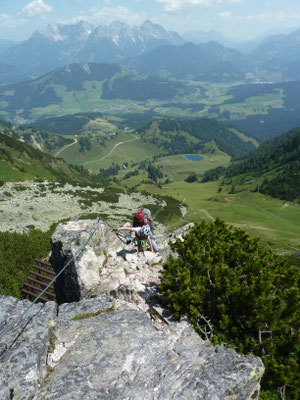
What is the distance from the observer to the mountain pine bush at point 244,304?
11.7 m

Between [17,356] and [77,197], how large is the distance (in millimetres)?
97953

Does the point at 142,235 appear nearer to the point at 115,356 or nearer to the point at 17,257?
the point at 115,356

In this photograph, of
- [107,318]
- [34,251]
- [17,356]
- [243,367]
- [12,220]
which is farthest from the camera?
[12,220]

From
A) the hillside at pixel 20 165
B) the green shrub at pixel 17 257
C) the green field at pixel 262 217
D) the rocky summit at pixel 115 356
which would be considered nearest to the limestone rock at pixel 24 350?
the rocky summit at pixel 115 356

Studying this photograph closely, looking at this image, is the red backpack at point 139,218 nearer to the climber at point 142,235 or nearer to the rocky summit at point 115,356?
the climber at point 142,235

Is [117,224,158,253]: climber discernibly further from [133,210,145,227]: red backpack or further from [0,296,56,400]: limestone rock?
[0,296,56,400]: limestone rock

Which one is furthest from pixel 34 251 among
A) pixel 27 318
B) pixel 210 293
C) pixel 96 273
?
pixel 210 293

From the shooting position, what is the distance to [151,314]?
16.2 m

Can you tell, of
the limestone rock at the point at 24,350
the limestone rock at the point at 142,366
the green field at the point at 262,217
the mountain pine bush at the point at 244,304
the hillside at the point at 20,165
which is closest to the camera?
the limestone rock at the point at 142,366

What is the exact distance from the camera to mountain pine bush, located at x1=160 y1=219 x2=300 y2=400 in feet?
38.4

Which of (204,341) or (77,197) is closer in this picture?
(204,341)

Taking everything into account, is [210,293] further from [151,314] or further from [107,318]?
[107,318]

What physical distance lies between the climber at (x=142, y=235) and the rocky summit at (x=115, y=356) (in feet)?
16.4

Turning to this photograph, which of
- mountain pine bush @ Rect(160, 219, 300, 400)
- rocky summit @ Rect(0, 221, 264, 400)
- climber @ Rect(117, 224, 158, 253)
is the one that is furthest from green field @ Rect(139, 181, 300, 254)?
rocky summit @ Rect(0, 221, 264, 400)
